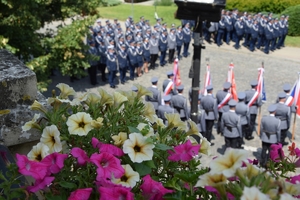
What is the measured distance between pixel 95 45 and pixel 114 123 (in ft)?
A: 46.3

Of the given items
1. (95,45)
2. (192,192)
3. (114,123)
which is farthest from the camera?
(95,45)

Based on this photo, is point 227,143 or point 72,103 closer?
point 72,103

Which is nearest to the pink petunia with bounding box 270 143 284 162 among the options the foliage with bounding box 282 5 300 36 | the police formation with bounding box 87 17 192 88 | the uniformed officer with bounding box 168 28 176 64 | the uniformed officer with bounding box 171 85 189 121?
the uniformed officer with bounding box 171 85 189 121

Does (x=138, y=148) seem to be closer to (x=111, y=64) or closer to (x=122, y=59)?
(x=111, y=64)

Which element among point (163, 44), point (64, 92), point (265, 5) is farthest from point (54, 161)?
point (265, 5)

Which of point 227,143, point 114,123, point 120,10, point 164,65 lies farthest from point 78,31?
point 120,10

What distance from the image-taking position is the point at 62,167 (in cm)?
158

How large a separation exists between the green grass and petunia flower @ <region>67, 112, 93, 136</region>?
78.7 ft

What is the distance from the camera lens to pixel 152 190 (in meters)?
1.52

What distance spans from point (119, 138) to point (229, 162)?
0.54 metres

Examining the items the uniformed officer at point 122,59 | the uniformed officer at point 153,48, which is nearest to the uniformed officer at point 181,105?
the uniformed officer at point 122,59

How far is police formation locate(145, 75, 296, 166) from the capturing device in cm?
926

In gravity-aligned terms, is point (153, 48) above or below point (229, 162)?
below

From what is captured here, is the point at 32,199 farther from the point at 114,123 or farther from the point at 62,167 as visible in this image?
the point at 114,123
